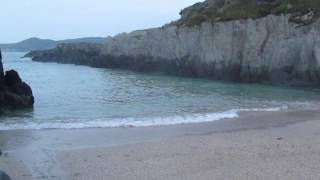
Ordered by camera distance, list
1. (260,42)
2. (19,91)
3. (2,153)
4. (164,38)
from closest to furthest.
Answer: (2,153) → (19,91) → (260,42) → (164,38)

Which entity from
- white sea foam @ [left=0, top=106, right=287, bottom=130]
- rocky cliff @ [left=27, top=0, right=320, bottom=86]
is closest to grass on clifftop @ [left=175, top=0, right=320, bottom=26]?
rocky cliff @ [left=27, top=0, right=320, bottom=86]

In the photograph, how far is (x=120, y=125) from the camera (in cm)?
2311

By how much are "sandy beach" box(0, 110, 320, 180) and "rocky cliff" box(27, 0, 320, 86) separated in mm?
25059

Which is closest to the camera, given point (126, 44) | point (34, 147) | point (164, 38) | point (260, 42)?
point (34, 147)

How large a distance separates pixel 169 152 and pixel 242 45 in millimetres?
39368

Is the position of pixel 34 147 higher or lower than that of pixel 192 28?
lower

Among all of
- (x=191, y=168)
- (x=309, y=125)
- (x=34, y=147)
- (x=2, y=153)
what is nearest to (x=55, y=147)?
(x=34, y=147)

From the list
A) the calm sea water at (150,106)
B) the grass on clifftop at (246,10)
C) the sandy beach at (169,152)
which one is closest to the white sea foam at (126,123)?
the calm sea water at (150,106)

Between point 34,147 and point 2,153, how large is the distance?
57.7 inches

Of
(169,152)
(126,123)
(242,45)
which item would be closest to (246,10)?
(242,45)

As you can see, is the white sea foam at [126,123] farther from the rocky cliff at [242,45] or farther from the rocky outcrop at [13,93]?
the rocky cliff at [242,45]

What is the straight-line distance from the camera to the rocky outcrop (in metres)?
28.8

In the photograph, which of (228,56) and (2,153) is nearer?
(2,153)

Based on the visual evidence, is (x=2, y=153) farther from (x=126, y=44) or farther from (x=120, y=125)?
(x=126, y=44)
